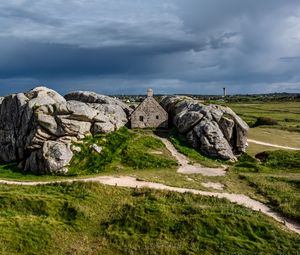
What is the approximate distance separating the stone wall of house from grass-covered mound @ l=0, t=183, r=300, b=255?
993 inches

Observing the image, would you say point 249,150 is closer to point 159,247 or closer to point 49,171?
point 49,171

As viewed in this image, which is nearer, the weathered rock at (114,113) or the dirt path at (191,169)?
the dirt path at (191,169)

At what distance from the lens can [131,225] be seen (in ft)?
107

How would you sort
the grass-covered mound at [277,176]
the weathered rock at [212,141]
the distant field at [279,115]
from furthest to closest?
the distant field at [279,115]
the weathered rock at [212,141]
the grass-covered mound at [277,176]

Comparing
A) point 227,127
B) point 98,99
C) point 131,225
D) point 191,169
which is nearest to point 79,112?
point 98,99

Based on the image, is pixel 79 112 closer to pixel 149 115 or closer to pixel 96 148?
pixel 96 148

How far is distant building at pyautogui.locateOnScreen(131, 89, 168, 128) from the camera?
62.3 m

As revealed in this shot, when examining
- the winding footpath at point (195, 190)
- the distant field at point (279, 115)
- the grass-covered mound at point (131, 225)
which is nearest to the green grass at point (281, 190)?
the winding footpath at point (195, 190)

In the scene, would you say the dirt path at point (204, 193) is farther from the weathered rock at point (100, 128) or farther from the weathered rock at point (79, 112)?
the weathered rock at point (79, 112)

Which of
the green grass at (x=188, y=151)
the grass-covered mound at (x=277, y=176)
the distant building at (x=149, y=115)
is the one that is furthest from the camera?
the distant building at (x=149, y=115)

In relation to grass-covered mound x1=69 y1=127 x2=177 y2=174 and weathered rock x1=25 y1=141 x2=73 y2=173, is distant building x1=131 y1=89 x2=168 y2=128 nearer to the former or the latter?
grass-covered mound x1=69 y1=127 x2=177 y2=174

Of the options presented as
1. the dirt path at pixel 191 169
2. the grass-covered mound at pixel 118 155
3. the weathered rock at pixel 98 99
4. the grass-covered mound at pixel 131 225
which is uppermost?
the weathered rock at pixel 98 99

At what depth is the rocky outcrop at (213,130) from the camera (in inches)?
2158

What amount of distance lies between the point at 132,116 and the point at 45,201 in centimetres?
2843
